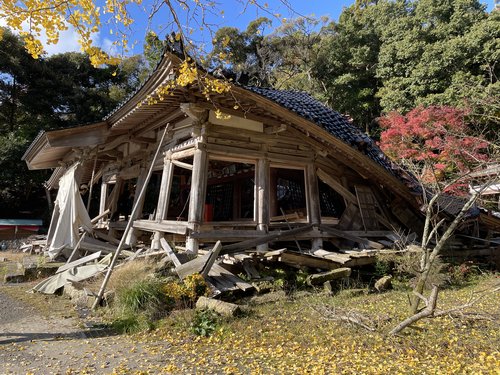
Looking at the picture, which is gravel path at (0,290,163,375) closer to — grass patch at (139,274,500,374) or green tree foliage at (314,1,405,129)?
grass patch at (139,274,500,374)

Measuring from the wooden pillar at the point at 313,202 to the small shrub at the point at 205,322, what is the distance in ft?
13.7

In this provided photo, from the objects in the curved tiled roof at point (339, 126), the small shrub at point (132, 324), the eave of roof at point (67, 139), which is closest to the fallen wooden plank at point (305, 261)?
the small shrub at point (132, 324)

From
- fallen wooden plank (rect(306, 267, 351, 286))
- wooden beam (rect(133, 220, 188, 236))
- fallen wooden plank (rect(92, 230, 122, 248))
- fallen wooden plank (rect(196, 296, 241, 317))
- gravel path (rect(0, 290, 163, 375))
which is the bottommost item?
gravel path (rect(0, 290, 163, 375))

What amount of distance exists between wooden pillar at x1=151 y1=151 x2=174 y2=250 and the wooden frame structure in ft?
0.08

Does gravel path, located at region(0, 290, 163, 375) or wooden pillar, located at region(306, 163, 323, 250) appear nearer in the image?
gravel path, located at region(0, 290, 163, 375)

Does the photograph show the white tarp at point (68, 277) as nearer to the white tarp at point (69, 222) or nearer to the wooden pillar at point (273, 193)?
the white tarp at point (69, 222)

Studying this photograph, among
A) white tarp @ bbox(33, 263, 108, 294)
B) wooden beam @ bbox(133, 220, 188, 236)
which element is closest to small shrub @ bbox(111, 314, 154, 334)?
white tarp @ bbox(33, 263, 108, 294)

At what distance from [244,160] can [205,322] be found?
14.7 ft

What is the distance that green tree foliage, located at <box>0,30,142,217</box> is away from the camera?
21.4 m

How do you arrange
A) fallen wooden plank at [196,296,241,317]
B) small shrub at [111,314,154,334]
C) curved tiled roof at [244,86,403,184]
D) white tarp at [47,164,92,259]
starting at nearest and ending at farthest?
small shrub at [111,314,154,334] → fallen wooden plank at [196,296,241,317] → white tarp at [47,164,92,259] → curved tiled roof at [244,86,403,184]

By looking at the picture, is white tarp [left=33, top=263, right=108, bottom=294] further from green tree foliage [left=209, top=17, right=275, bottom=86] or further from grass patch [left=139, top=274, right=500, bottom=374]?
green tree foliage [left=209, top=17, right=275, bottom=86]

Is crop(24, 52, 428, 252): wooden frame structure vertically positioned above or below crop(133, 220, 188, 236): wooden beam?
above

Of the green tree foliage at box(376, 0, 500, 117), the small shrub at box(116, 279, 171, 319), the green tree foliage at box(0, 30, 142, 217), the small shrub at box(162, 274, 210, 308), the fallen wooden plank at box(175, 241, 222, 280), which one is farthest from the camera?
the green tree foliage at box(0, 30, 142, 217)

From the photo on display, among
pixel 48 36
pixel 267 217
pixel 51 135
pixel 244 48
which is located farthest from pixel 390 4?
pixel 48 36
